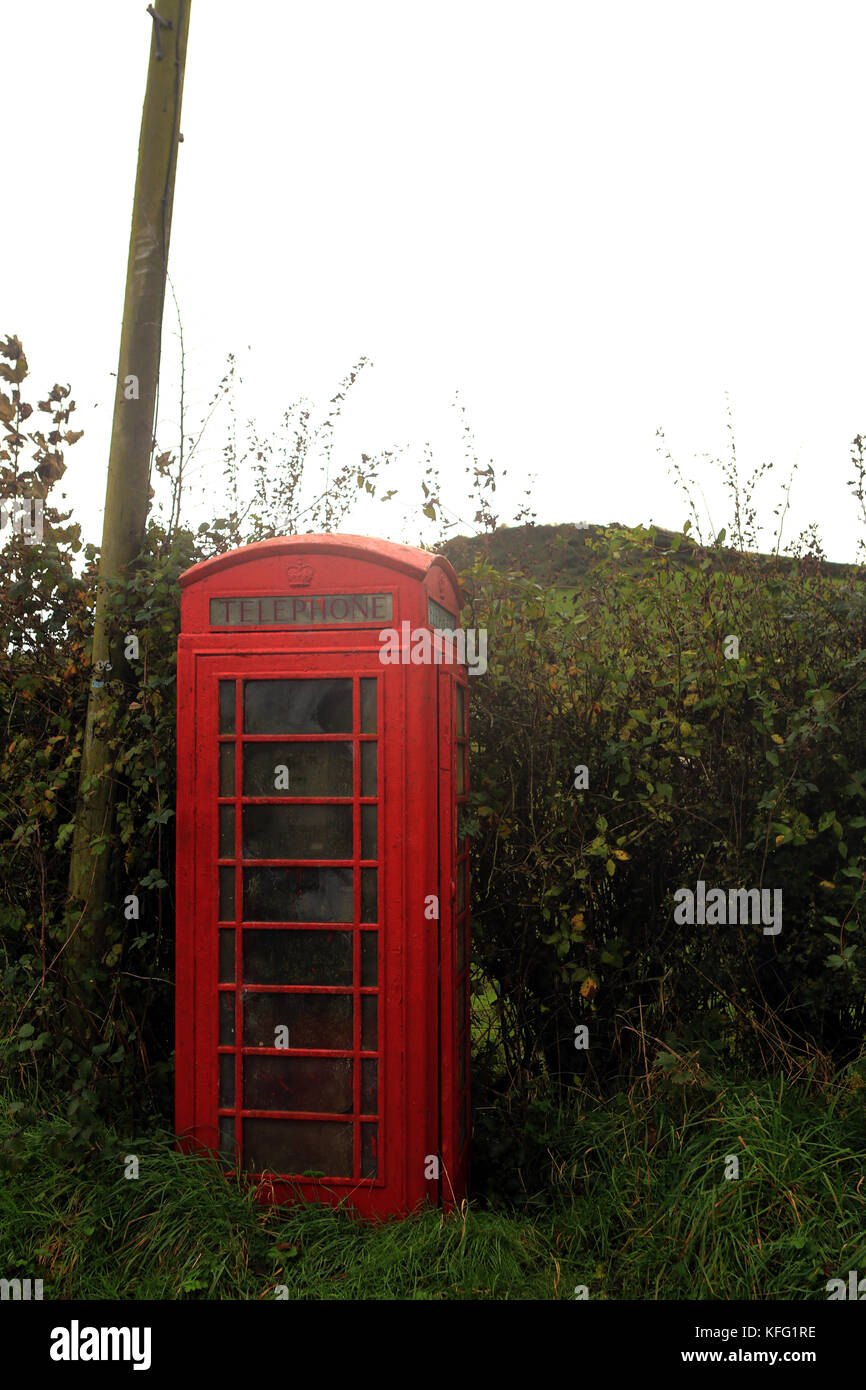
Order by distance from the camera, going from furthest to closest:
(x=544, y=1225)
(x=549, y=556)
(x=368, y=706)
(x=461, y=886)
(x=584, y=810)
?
(x=549, y=556) → (x=584, y=810) → (x=461, y=886) → (x=544, y=1225) → (x=368, y=706)

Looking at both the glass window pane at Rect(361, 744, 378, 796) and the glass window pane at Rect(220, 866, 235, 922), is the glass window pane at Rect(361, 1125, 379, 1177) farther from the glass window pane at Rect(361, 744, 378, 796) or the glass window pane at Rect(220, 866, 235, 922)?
the glass window pane at Rect(361, 744, 378, 796)

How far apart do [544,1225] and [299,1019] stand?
1.31 meters

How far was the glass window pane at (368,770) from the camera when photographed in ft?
12.6

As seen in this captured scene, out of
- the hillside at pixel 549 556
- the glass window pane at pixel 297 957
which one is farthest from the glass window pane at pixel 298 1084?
the hillside at pixel 549 556

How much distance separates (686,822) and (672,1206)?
1600 millimetres

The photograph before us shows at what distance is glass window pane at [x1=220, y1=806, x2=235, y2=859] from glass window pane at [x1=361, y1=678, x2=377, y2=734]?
68cm

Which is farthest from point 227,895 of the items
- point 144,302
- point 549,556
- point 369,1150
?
point 144,302

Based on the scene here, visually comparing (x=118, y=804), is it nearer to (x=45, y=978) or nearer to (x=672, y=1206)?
(x=45, y=978)

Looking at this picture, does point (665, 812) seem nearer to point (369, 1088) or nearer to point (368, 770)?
point (368, 770)

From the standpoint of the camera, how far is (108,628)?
452 centimetres

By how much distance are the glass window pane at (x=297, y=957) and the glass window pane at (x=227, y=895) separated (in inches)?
4.3

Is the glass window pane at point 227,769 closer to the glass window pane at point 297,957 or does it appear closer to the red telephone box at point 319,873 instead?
the red telephone box at point 319,873

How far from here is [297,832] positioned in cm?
393
